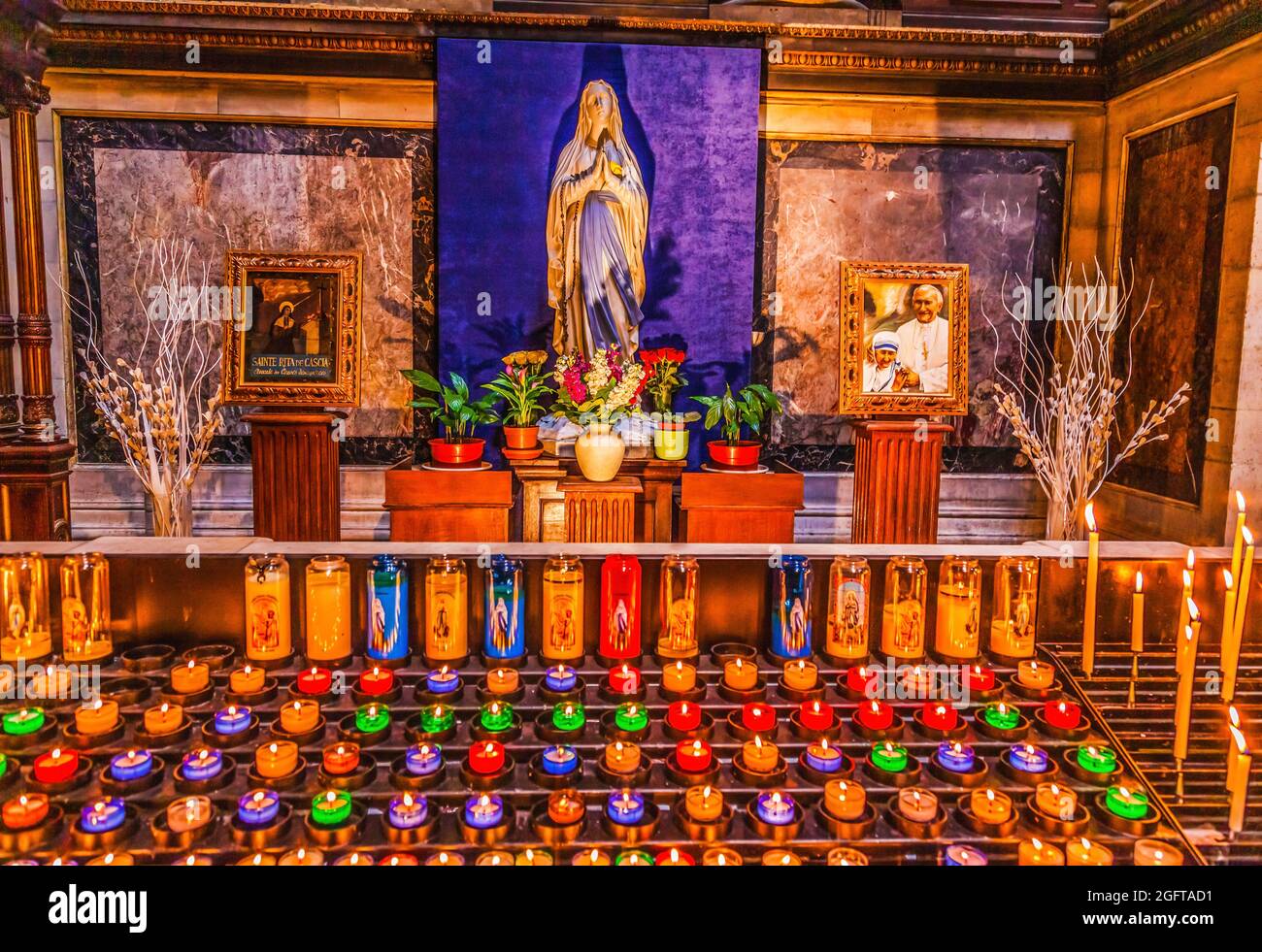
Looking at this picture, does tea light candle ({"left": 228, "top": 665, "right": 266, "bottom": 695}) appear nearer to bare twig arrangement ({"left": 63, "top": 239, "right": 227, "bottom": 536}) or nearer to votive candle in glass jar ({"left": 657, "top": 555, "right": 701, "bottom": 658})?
votive candle in glass jar ({"left": 657, "top": 555, "right": 701, "bottom": 658})

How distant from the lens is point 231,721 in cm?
172

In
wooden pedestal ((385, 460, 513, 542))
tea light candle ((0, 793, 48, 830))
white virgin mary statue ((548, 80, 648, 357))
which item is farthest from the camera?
white virgin mary statue ((548, 80, 648, 357))

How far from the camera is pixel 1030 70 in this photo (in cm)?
582

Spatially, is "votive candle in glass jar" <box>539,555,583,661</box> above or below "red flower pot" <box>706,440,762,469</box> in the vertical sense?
below

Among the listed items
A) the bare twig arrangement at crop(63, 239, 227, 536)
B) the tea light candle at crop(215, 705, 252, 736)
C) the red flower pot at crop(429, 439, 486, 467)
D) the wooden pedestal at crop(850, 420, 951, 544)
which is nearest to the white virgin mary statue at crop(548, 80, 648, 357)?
the red flower pot at crop(429, 439, 486, 467)

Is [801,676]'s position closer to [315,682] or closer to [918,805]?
[918,805]

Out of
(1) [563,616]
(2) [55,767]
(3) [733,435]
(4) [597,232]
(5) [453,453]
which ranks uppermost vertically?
(4) [597,232]

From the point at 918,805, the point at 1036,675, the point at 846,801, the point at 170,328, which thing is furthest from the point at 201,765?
the point at 170,328

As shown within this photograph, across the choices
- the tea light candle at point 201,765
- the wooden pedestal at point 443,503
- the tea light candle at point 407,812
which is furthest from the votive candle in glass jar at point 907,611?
the wooden pedestal at point 443,503

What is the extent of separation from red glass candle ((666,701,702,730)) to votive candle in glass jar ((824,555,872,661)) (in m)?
0.44

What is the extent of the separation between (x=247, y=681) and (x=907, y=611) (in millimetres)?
1549

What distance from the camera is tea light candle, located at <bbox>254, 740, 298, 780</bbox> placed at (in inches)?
63.2

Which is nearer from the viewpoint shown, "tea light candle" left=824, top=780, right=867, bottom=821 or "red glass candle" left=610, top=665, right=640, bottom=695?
"tea light candle" left=824, top=780, right=867, bottom=821
